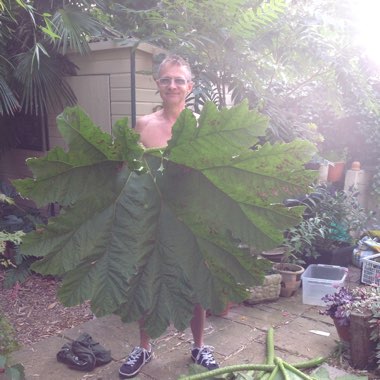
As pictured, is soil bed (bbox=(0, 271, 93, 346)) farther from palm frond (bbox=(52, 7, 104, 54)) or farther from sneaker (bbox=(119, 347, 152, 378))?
palm frond (bbox=(52, 7, 104, 54))

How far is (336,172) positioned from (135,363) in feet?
13.2

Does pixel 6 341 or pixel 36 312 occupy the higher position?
pixel 6 341

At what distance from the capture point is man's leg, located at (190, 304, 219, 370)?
2.34 m

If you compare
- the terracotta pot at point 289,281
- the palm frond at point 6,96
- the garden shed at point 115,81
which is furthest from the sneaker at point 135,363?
the palm frond at point 6,96

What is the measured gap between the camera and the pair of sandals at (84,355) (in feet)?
8.11

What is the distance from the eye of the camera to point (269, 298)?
11.5ft

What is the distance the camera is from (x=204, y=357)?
2385 mm

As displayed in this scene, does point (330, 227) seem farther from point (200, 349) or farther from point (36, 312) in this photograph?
point (36, 312)

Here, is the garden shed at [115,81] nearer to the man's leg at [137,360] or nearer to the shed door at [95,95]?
the shed door at [95,95]

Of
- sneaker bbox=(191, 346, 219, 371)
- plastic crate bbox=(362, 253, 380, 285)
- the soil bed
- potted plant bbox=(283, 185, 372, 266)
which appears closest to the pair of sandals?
the soil bed

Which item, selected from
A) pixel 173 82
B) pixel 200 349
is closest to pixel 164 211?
pixel 173 82

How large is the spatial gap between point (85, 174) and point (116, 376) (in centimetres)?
194

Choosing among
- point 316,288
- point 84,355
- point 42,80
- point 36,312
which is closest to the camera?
point 84,355

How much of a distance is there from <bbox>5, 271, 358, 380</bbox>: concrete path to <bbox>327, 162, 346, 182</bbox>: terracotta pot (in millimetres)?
2484
